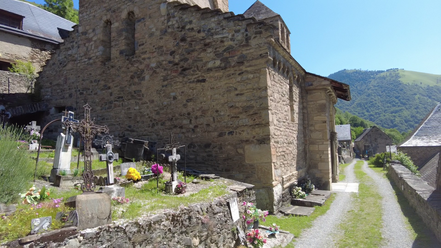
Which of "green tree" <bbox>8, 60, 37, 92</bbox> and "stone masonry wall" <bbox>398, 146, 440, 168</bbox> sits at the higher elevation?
"green tree" <bbox>8, 60, 37, 92</bbox>

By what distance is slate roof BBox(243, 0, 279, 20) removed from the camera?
15.4 metres

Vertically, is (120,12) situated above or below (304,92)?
above

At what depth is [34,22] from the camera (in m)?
17.7

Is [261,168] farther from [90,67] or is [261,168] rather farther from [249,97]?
[90,67]

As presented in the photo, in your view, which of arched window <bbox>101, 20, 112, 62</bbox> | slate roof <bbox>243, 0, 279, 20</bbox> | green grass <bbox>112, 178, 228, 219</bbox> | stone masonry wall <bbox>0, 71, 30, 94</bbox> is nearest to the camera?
green grass <bbox>112, 178, 228, 219</bbox>

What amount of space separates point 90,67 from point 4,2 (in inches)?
435

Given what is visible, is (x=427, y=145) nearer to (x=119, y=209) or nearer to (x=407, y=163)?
(x=407, y=163)

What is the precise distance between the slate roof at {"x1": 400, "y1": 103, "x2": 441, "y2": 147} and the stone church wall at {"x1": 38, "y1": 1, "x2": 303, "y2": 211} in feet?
46.2

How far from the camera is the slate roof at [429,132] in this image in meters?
19.1

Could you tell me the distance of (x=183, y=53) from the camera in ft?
30.5

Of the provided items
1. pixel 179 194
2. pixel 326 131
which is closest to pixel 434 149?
pixel 326 131

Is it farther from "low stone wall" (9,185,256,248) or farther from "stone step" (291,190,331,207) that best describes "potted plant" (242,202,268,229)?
"stone step" (291,190,331,207)

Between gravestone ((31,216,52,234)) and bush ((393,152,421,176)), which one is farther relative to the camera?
bush ((393,152,421,176))

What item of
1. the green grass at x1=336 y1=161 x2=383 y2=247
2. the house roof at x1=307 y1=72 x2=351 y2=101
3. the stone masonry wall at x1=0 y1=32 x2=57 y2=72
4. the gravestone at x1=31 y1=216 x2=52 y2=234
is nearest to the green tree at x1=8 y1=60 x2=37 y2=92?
the stone masonry wall at x1=0 y1=32 x2=57 y2=72
